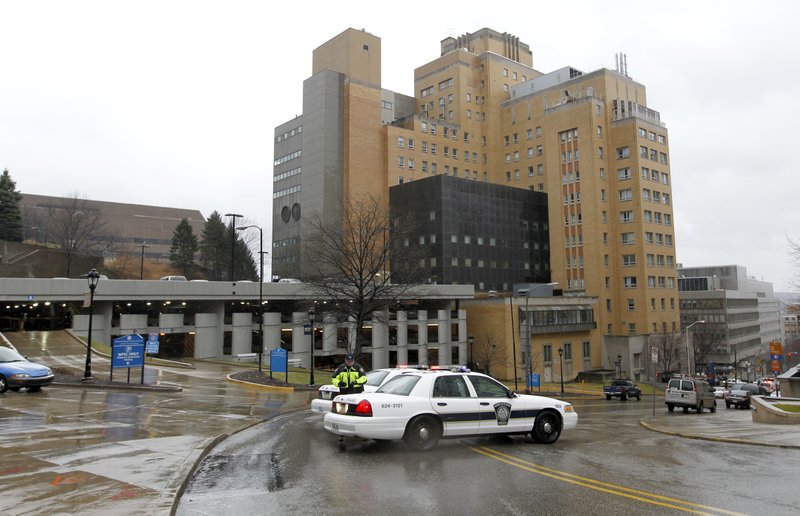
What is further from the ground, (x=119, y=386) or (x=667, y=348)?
(x=119, y=386)

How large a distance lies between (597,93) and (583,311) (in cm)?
3423

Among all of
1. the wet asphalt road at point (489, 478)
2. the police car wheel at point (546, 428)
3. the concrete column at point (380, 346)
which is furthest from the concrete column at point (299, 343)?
the police car wheel at point (546, 428)

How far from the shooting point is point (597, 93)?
8425 cm

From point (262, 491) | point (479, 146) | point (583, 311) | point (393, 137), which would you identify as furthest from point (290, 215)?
point (262, 491)

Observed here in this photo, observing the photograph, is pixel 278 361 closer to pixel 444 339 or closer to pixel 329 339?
pixel 329 339

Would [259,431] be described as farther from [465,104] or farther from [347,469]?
[465,104]

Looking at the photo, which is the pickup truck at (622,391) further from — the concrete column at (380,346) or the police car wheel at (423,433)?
the police car wheel at (423,433)

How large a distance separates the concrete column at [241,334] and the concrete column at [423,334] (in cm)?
2044

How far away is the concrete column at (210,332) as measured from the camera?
4575 cm

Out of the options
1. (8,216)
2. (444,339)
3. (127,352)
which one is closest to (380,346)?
(444,339)

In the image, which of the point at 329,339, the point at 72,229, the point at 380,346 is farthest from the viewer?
the point at 72,229

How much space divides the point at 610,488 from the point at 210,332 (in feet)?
143

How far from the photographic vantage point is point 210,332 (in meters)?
47.0

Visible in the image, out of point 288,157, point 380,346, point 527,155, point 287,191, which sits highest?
point 288,157
